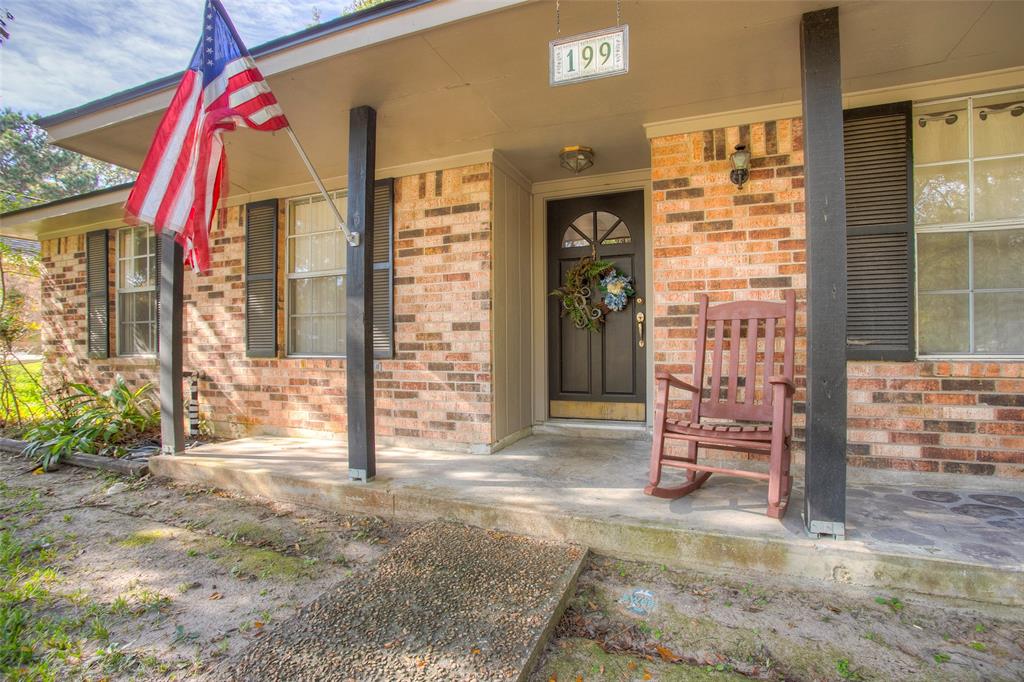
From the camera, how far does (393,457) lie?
12.7 feet

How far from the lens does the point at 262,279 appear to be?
190 inches

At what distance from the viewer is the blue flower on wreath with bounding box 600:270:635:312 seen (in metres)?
4.45

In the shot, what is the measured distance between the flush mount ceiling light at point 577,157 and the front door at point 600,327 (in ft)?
2.24

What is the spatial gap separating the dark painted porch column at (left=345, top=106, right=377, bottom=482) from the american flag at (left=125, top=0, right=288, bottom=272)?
54cm

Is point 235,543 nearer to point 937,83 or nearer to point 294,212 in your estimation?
point 294,212

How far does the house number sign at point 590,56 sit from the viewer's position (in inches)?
85.7

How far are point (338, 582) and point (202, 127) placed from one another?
7.89 ft

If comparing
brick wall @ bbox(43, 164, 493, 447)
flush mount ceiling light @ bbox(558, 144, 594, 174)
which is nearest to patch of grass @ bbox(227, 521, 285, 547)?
brick wall @ bbox(43, 164, 493, 447)

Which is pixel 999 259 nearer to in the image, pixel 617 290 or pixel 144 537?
pixel 617 290

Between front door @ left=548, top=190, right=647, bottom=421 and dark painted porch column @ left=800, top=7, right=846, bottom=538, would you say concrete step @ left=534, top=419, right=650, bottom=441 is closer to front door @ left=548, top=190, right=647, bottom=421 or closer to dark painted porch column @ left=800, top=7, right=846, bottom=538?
A: front door @ left=548, top=190, right=647, bottom=421

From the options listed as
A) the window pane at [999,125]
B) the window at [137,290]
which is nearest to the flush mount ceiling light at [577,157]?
the window pane at [999,125]

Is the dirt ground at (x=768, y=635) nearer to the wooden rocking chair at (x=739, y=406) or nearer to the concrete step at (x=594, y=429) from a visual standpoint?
the wooden rocking chair at (x=739, y=406)

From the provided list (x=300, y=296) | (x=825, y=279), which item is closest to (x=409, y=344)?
(x=300, y=296)

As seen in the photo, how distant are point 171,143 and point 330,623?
102 inches
